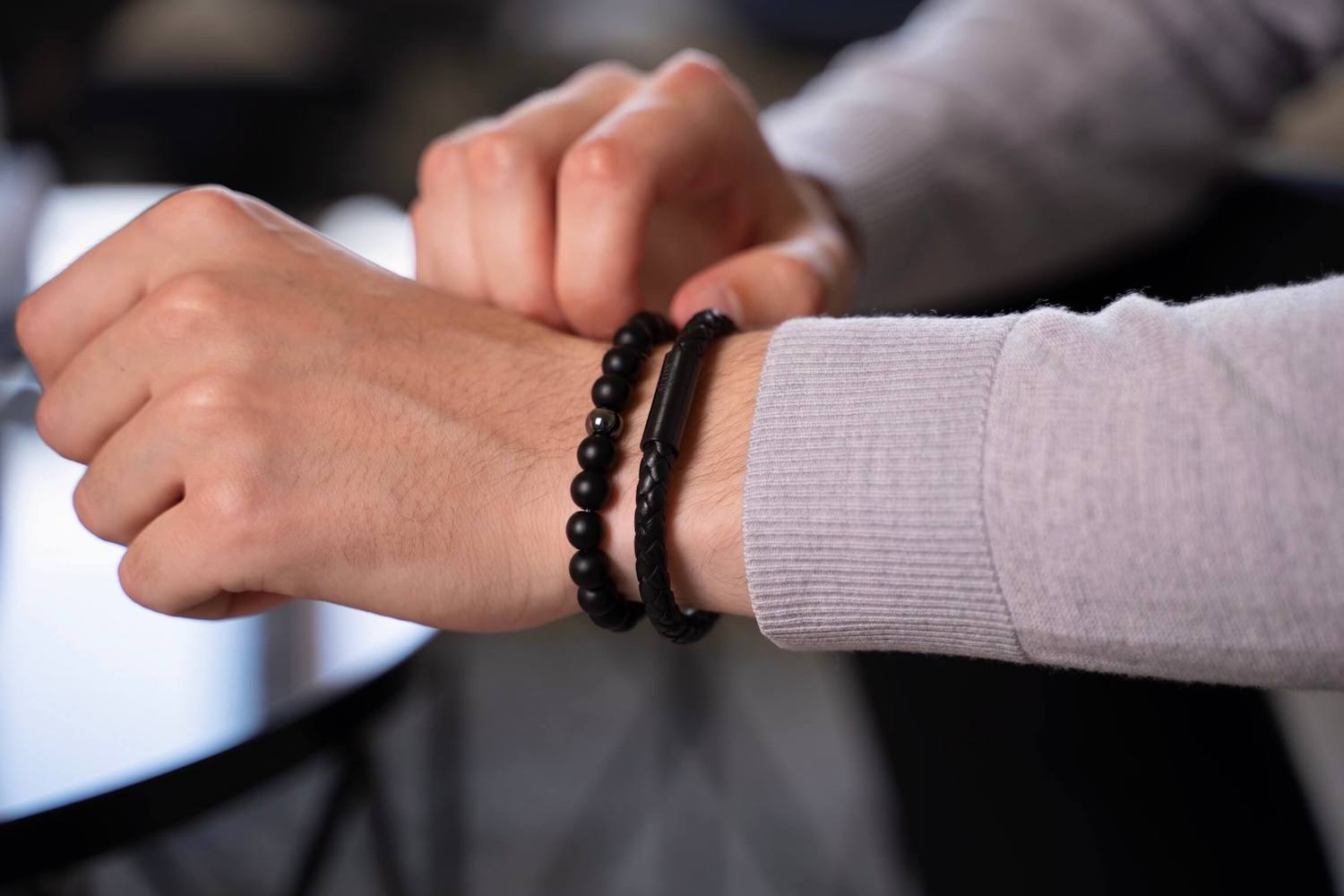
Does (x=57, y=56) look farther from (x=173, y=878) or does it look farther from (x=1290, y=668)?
(x=1290, y=668)

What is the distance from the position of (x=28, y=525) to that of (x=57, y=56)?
2387 millimetres

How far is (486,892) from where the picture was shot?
1.88 m

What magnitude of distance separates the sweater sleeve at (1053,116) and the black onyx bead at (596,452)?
0.55 metres

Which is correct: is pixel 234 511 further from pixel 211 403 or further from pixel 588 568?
pixel 588 568

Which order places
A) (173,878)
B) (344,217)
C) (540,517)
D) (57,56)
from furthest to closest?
1. (57,56)
2. (173,878)
3. (344,217)
4. (540,517)

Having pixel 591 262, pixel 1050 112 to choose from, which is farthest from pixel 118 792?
pixel 1050 112

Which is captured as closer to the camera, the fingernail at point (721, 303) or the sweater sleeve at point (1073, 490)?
the sweater sleeve at point (1073, 490)

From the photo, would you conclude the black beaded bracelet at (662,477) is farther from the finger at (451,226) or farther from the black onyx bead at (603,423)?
the finger at (451,226)

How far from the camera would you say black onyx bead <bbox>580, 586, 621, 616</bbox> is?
597 mm

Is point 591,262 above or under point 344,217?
above

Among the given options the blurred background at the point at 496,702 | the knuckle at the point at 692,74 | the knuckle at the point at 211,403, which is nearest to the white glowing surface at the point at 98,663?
the blurred background at the point at 496,702

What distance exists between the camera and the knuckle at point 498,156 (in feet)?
2.38

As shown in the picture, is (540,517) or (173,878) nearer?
(540,517)

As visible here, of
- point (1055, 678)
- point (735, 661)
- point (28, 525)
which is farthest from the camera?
point (735, 661)
